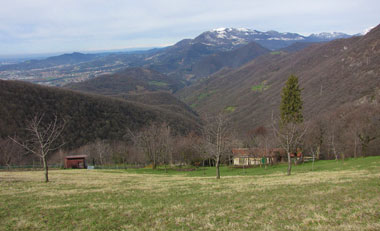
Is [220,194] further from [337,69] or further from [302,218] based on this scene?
[337,69]

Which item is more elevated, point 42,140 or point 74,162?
point 42,140

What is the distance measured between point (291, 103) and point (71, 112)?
91427 mm

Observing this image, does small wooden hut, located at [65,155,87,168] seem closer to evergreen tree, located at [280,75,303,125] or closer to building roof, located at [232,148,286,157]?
building roof, located at [232,148,286,157]

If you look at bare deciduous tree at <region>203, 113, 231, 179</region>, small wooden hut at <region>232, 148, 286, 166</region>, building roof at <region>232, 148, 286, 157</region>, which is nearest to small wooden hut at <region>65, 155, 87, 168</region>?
bare deciduous tree at <region>203, 113, 231, 179</region>

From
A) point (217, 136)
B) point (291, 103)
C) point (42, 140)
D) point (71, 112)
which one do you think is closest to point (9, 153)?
point (42, 140)

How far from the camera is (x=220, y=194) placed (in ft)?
53.4

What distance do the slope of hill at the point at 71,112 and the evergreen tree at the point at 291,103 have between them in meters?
75.7

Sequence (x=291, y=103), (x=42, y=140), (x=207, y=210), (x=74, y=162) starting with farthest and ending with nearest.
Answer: (x=74, y=162) → (x=291, y=103) → (x=42, y=140) → (x=207, y=210)

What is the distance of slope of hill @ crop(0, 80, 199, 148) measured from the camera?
309 ft

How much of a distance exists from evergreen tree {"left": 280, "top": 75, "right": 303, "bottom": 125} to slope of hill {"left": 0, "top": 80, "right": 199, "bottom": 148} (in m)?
75.7

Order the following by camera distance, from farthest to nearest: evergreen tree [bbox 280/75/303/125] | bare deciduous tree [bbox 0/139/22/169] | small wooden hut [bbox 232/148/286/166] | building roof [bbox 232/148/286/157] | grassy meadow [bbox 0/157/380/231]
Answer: bare deciduous tree [bbox 0/139/22/169] → small wooden hut [bbox 232/148/286/166] → building roof [bbox 232/148/286/157] → evergreen tree [bbox 280/75/303/125] → grassy meadow [bbox 0/157/380/231]

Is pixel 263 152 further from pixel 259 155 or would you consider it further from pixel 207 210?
pixel 207 210

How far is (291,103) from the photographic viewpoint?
53.7m

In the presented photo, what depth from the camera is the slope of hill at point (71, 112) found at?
94188mm
